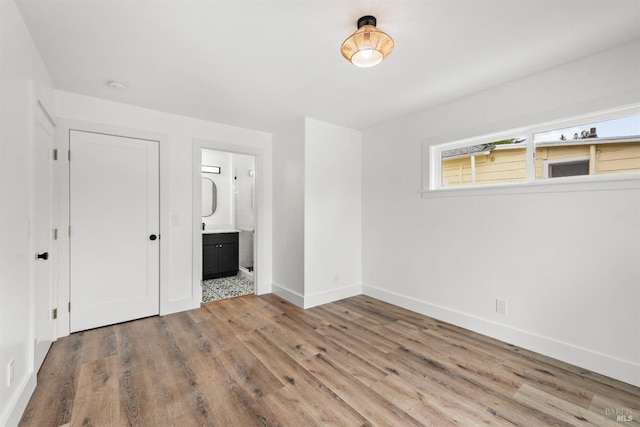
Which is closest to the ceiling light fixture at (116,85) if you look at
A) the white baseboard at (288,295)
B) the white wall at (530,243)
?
the white baseboard at (288,295)

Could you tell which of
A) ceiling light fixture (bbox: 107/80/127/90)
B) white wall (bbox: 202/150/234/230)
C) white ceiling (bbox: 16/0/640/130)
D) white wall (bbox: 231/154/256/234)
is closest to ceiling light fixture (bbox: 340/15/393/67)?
white ceiling (bbox: 16/0/640/130)

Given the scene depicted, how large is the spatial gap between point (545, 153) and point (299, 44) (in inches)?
93.0

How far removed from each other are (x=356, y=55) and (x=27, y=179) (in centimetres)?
236

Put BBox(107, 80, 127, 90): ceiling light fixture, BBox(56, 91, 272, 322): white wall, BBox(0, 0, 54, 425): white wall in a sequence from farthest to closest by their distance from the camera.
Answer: BBox(56, 91, 272, 322): white wall, BBox(107, 80, 127, 90): ceiling light fixture, BBox(0, 0, 54, 425): white wall

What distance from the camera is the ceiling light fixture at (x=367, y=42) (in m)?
1.75

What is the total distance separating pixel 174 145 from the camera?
3.43m

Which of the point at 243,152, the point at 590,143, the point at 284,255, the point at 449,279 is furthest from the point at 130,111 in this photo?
the point at 590,143

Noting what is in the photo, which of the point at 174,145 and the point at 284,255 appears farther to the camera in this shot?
the point at 284,255

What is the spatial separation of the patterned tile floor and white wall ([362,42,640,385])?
90.1 inches

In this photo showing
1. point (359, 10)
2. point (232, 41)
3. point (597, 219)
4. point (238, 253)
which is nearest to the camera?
point (359, 10)

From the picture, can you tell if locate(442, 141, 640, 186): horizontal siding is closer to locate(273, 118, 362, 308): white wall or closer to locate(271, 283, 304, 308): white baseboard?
locate(273, 118, 362, 308): white wall

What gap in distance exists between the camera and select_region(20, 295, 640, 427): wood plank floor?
67.6 inches

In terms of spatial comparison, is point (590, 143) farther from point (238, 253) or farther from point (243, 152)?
point (238, 253)

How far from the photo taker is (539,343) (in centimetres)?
245
